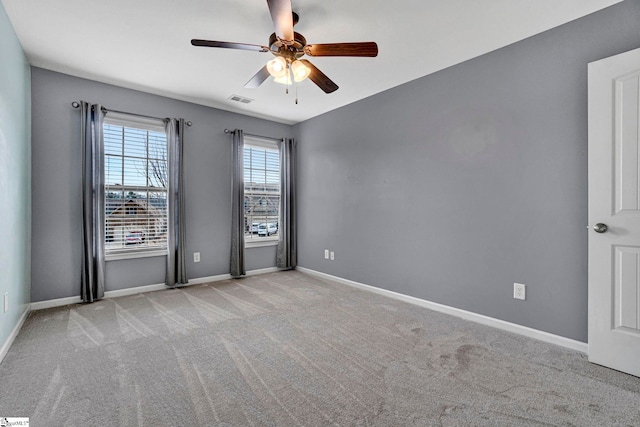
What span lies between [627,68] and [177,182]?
4.57 m

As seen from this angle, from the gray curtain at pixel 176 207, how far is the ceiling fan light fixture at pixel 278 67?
2257mm

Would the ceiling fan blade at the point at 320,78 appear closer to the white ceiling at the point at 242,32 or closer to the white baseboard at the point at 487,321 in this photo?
the white ceiling at the point at 242,32

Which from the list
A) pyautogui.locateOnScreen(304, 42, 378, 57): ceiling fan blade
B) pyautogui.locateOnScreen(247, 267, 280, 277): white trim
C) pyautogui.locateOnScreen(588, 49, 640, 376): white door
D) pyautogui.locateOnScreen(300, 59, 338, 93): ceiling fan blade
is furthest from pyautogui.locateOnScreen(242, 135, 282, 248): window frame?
pyautogui.locateOnScreen(588, 49, 640, 376): white door

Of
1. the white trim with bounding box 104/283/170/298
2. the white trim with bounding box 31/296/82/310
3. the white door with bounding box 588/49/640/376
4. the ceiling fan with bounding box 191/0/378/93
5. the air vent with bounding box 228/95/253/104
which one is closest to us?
the ceiling fan with bounding box 191/0/378/93

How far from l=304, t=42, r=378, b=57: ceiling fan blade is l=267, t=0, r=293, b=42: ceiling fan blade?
0.58ft

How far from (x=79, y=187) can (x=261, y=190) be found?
240 cm

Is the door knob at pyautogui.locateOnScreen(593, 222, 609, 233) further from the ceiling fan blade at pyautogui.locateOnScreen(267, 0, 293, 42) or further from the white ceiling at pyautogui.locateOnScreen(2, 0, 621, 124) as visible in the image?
the ceiling fan blade at pyautogui.locateOnScreen(267, 0, 293, 42)

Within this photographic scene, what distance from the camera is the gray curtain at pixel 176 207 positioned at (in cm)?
409

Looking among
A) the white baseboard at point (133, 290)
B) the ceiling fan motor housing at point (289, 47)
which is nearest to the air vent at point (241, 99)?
the ceiling fan motor housing at point (289, 47)

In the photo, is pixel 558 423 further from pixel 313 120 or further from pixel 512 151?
pixel 313 120

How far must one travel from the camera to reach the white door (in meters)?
2.02

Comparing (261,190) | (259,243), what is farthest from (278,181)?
(259,243)

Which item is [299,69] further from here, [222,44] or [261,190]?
[261,190]

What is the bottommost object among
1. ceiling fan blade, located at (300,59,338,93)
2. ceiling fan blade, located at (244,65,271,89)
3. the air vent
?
ceiling fan blade, located at (300,59,338,93)
